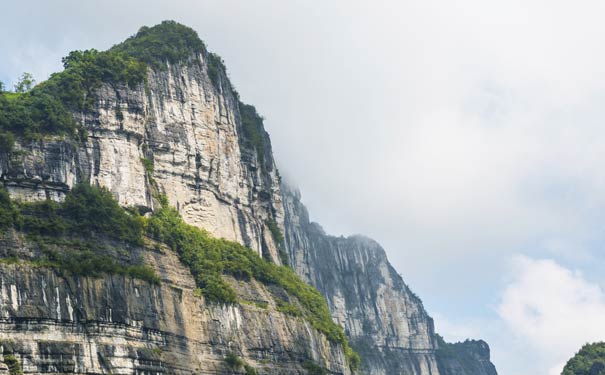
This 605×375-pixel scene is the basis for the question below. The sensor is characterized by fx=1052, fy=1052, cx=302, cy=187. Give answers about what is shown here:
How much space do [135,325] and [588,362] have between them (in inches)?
3112

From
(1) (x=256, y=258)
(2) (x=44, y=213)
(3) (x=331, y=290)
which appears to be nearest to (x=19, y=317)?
(2) (x=44, y=213)

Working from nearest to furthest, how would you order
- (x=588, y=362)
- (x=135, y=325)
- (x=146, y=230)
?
(x=135, y=325) < (x=146, y=230) < (x=588, y=362)

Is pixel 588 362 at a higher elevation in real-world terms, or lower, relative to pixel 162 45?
lower

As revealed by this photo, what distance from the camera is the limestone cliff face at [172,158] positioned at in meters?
82.6

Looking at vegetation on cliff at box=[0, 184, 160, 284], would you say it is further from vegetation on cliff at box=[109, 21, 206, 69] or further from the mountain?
vegetation on cliff at box=[109, 21, 206, 69]

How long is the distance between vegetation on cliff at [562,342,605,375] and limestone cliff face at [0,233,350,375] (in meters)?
54.2

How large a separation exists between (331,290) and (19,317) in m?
121

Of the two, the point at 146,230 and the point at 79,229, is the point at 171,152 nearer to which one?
the point at 146,230

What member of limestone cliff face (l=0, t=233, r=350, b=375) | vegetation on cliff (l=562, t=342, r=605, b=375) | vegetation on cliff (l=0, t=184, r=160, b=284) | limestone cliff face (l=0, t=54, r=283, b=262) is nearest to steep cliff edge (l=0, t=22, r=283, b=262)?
limestone cliff face (l=0, t=54, r=283, b=262)

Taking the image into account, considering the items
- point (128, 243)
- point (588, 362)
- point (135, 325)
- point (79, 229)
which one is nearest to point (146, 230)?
point (128, 243)

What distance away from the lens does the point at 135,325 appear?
255 ft

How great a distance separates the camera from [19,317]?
7081cm

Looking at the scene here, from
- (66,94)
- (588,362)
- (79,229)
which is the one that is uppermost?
(66,94)

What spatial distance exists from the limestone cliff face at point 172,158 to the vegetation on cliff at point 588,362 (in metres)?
47.5
